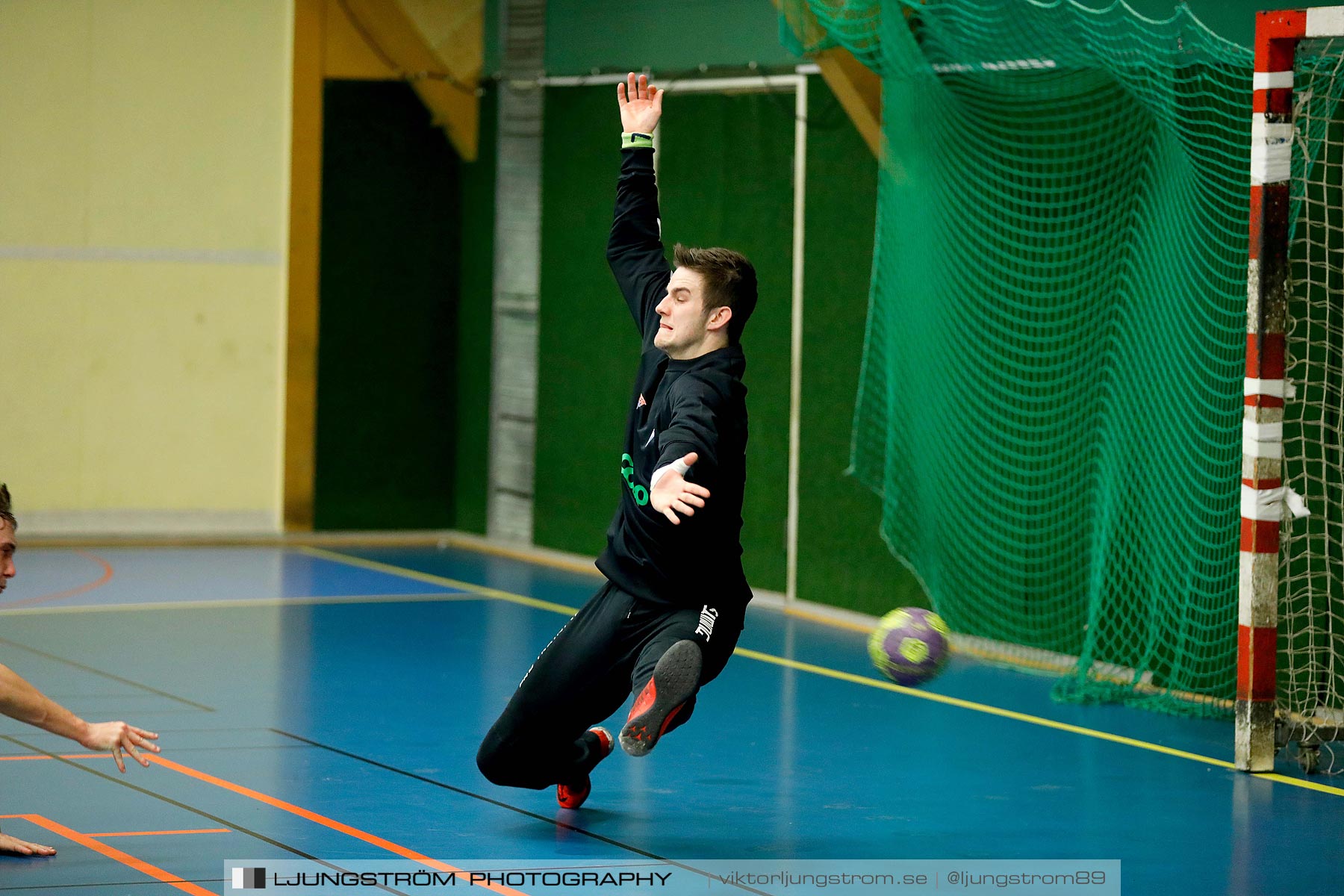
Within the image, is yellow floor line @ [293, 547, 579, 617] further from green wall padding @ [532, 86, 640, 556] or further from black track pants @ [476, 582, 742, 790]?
black track pants @ [476, 582, 742, 790]

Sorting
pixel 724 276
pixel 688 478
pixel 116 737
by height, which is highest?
pixel 724 276

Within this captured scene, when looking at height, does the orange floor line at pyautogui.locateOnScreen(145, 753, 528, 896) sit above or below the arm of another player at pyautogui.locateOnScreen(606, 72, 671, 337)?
below

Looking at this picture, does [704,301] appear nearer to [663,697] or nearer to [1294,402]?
[663,697]

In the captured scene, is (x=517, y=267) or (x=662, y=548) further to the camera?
(x=517, y=267)

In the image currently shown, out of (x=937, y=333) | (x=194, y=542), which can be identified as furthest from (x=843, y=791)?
(x=194, y=542)

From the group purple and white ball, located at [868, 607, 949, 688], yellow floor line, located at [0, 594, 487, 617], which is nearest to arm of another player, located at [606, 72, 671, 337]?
purple and white ball, located at [868, 607, 949, 688]

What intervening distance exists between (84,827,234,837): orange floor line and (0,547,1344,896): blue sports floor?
0.01 m

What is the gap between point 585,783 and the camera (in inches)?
281

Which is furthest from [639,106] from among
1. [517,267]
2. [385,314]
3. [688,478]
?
[385,314]

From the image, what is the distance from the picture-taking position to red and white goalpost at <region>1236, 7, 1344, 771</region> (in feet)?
26.9

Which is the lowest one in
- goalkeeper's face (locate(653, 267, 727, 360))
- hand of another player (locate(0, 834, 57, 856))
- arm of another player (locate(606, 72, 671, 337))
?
hand of another player (locate(0, 834, 57, 856))

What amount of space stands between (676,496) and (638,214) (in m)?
1.74

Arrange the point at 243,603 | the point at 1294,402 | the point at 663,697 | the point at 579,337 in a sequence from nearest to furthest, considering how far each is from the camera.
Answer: the point at 663,697, the point at 1294,402, the point at 243,603, the point at 579,337

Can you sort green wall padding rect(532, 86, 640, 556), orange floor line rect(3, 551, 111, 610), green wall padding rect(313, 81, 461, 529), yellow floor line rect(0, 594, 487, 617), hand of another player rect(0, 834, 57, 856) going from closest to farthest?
hand of another player rect(0, 834, 57, 856) < yellow floor line rect(0, 594, 487, 617) < orange floor line rect(3, 551, 111, 610) < green wall padding rect(532, 86, 640, 556) < green wall padding rect(313, 81, 461, 529)
